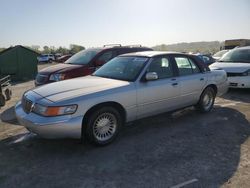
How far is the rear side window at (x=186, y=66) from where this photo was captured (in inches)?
242

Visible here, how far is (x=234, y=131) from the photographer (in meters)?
5.57

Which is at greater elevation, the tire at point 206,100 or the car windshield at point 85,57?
the car windshield at point 85,57

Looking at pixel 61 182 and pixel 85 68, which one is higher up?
pixel 85 68

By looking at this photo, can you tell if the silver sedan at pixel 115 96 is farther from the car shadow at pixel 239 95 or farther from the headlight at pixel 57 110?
the car shadow at pixel 239 95

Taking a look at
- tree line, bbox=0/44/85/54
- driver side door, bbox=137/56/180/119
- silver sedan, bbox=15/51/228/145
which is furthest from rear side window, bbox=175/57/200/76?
tree line, bbox=0/44/85/54

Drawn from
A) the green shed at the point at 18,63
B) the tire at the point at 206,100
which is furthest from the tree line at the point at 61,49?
the tire at the point at 206,100

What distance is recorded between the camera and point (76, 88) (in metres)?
4.81

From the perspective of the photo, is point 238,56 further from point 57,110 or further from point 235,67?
point 57,110

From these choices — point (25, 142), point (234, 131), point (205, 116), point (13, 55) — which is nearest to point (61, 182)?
point (25, 142)

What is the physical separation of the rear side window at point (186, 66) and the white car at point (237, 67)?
2.92 metres

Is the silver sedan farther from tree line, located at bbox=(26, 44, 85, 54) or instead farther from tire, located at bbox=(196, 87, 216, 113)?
tree line, located at bbox=(26, 44, 85, 54)

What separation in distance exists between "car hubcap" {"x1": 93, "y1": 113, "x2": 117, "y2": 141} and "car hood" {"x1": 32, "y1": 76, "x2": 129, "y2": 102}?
479 mm

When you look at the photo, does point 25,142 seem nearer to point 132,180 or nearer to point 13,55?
point 132,180

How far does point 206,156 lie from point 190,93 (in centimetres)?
216
